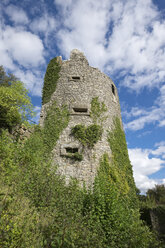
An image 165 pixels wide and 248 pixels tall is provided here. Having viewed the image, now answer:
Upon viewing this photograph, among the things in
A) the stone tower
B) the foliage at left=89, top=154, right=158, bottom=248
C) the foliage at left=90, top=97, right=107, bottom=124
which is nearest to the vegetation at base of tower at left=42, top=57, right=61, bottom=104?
the stone tower

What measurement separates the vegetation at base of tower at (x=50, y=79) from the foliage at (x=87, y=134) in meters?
2.84

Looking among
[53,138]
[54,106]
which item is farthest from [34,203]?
[54,106]

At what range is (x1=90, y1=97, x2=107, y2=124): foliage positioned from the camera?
8803mm

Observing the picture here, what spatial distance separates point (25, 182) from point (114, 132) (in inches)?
228

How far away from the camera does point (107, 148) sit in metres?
8.32

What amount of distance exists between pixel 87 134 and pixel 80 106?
1.78 meters

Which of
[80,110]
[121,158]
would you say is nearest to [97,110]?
[80,110]

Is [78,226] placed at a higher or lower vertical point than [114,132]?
lower

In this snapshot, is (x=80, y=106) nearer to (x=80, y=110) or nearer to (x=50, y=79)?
(x=80, y=110)

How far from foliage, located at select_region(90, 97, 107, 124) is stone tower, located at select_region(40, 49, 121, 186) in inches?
6.1

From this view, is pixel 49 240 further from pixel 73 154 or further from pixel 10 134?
pixel 10 134

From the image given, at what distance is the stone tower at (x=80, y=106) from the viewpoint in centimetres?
731

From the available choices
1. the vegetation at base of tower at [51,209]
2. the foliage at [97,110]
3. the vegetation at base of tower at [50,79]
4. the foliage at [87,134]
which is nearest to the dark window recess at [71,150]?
the foliage at [87,134]

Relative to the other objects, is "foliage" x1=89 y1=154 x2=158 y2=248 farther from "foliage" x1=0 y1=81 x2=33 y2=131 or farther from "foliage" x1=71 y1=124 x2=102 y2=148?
"foliage" x1=0 y1=81 x2=33 y2=131
